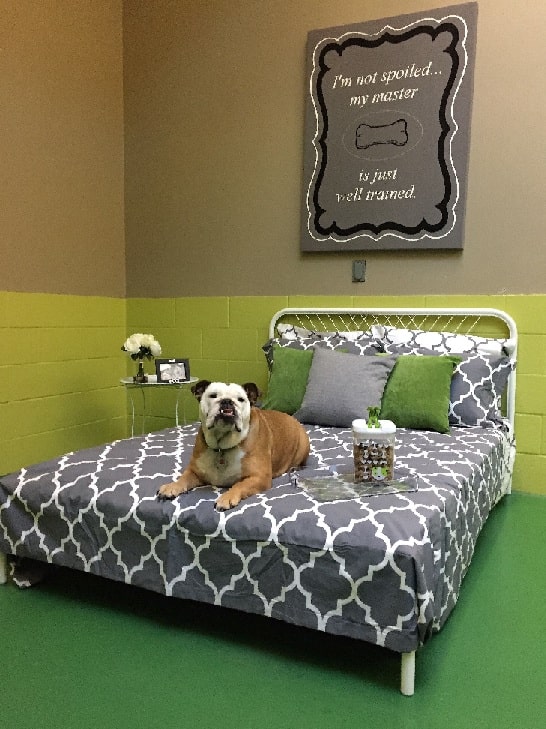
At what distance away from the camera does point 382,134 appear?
3.23 m

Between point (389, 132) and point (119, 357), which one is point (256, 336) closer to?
point (119, 357)

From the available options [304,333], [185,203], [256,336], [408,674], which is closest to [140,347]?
[256,336]

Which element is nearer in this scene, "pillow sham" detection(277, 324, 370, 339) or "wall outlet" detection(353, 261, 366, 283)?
"pillow sham" detection(277, 324, 370, 339)

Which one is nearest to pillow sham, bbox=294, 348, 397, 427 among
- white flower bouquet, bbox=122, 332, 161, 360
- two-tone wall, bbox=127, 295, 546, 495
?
two-tone wall, bbox=127, 295, 546, 495

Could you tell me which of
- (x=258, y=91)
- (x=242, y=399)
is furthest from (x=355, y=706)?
(x=258, y=91)

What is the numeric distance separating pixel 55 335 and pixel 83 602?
6.30 feet

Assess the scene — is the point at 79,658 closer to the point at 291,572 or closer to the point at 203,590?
the point at 203,590

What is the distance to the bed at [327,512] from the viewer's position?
1.51 metres

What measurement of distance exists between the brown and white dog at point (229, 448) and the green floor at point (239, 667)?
415 millimetres

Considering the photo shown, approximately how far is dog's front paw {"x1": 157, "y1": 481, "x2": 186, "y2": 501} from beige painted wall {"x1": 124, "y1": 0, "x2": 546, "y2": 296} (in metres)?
1.90

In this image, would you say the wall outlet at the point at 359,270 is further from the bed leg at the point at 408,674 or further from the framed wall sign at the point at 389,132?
the bed leg at the point at 408,674

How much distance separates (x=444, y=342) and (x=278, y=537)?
1.69 m

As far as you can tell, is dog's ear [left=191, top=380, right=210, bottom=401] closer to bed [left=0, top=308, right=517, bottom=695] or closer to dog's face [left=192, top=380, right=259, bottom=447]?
dog's face [left=192, top=380, right=259, bottom=447]

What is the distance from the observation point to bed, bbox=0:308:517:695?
1.51m
